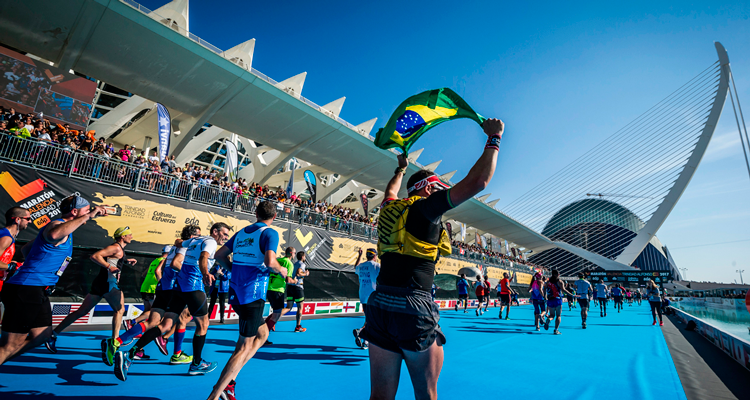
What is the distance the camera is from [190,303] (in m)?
4.11

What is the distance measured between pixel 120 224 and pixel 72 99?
304 inches

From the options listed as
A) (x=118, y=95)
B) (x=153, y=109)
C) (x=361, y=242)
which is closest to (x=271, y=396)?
(x=361, y=242)

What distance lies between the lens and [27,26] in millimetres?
12789

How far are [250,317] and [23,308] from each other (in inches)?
75.0

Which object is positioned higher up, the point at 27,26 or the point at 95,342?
the point at 27,26

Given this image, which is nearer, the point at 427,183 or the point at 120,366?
the point at 427,183

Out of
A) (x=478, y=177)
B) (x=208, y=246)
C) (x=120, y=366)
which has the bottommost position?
(x=120, y=366)

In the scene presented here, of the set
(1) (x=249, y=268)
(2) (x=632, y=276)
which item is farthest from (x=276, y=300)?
(2) (x=632, y=276)

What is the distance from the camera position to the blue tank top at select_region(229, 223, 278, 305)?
321 cm

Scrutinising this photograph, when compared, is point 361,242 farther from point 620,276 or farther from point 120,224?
point 620,276

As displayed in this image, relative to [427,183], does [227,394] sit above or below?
below

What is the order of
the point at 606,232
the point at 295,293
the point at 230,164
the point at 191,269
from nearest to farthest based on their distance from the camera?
1. the point at 191,269
2. the point at 295,293
3. the point at 230,164
4. the point at 606,232

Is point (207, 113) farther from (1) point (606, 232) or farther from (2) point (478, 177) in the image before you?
(1) point (606, 232)

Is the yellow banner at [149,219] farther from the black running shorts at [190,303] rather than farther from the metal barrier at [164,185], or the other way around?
the black running shorts at [190,303]
